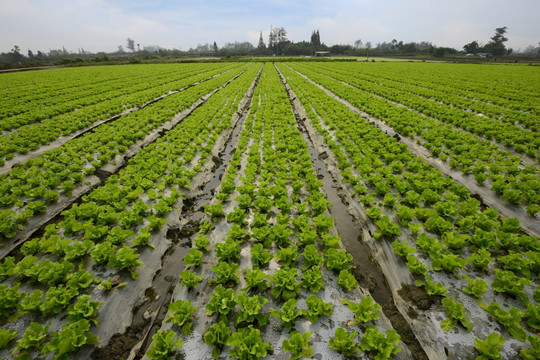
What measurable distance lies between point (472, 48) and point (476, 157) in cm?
13394

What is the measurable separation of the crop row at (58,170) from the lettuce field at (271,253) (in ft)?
0.24

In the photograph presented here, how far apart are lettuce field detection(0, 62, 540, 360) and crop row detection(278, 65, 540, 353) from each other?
37 mm

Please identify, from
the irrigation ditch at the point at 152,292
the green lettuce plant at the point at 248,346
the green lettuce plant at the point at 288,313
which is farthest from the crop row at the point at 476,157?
the irrigation ditch at the point at 152,292

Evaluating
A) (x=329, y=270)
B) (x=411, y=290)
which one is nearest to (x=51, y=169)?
(x=329, y=270)

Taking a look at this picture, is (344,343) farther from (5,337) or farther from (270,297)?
(5,337)

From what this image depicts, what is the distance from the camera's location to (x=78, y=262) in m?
5.11

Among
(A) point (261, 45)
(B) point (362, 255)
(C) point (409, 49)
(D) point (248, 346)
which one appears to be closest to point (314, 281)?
(D) point (248, 346)

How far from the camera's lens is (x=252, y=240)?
5.88 metres

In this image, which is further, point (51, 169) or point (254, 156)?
point (254, 156)

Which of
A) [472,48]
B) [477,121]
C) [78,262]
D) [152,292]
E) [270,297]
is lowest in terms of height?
[152,292]

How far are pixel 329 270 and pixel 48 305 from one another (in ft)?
16.4

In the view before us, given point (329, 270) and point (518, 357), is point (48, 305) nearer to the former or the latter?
point (329, 270)

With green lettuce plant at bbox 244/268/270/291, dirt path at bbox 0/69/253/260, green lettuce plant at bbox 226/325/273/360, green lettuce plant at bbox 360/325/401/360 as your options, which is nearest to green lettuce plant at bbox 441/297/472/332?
green lettuce plant at bbox 360/325/401/360

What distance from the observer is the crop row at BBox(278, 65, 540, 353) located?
12.8 ft
